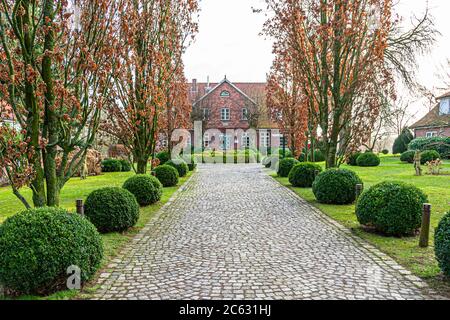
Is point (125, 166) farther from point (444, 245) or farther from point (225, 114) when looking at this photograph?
point (225, 114)

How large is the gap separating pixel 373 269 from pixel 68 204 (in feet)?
32.4

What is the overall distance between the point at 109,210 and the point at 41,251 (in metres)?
3.33

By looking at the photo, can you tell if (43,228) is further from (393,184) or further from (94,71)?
(393,184)

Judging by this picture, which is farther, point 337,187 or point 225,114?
point 225,114

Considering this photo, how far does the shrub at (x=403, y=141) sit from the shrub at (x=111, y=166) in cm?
2919

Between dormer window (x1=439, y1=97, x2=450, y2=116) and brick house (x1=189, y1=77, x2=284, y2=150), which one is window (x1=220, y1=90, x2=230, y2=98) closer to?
brick house (x1=189, y1=77, x2=284, y2=150)

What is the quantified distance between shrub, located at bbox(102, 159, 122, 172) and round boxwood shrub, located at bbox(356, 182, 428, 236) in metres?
21.9

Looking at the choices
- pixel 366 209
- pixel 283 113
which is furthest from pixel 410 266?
pixel 283 113

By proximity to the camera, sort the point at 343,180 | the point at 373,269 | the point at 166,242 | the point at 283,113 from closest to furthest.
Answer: the point at 373,269 → the point at 166,242 → the point at 343,180 → the point at 283,113

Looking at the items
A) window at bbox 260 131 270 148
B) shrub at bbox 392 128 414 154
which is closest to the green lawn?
shrub at bbox 392 128 414 154

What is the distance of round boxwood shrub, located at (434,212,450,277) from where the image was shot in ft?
16.5

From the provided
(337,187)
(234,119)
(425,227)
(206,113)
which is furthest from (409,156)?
(234,119)

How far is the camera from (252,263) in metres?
6.13

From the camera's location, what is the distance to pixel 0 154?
5.27m
